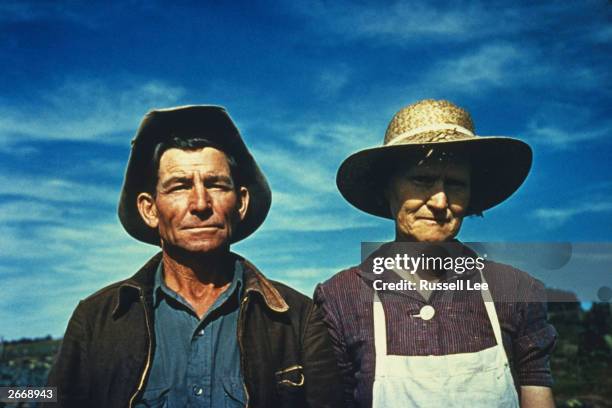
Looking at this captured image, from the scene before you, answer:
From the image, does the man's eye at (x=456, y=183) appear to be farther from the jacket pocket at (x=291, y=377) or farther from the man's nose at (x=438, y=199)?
the jacket pocket at (x=291, y=377)

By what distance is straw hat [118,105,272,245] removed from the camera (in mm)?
3889

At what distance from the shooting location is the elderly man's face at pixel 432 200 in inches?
145

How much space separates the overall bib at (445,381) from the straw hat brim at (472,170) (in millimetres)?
1132

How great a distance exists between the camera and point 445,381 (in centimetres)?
348

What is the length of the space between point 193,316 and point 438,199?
1.69 meters

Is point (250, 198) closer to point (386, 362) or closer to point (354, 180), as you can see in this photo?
point (354, 180)

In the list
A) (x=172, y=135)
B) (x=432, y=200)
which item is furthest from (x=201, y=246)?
(x=432, y=200)

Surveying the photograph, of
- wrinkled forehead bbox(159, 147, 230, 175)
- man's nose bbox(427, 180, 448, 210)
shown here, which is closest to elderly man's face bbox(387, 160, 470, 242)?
man's nose bbox(427, 180, 448, 210)

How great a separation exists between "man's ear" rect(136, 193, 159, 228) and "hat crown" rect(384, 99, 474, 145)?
65.0 inches

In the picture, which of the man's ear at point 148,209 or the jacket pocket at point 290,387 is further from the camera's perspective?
the man's ear at point 148,209

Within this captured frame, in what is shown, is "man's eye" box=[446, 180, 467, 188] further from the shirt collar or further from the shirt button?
the shirt collar

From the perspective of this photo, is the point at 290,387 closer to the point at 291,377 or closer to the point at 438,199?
the point at 291,377

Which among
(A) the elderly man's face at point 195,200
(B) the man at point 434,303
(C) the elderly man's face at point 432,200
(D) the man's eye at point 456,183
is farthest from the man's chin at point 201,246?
(D) the man's eye at point 456,183

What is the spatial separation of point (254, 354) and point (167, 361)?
1.72 feet
